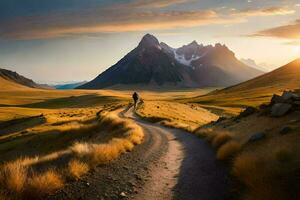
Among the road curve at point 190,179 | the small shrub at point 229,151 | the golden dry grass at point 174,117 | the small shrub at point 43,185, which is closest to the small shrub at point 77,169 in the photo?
the small shrub at point 43,185

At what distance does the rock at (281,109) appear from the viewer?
2523 cm

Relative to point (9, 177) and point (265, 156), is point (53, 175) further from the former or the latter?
point (265, 156)

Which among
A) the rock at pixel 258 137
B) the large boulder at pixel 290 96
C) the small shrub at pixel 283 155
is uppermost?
the large boulder at pixel 290 96

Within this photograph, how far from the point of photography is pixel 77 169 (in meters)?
15.5

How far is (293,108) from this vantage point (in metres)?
25.2

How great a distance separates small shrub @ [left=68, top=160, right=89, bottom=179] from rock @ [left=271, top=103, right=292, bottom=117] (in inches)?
616

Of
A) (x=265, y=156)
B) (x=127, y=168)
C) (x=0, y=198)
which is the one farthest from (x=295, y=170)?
(x=0, y=198)

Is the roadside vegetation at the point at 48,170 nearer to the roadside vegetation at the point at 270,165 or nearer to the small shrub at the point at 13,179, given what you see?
the small shrub at the point at 13,179

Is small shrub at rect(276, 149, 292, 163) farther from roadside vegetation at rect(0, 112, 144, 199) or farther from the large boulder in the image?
the large boulder

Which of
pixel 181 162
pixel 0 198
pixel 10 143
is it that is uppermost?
pixel 0 198

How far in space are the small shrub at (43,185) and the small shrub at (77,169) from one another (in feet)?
3.68

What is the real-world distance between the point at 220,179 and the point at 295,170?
3.82 meters

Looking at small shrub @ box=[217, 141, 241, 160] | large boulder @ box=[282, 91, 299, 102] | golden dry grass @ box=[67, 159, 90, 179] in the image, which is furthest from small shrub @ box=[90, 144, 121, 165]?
large boulder @ box=[282, 91, 299, 102]

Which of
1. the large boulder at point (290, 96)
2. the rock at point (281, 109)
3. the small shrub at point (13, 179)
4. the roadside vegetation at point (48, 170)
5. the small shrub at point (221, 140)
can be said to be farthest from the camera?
the large boulder at point (290, 96)
